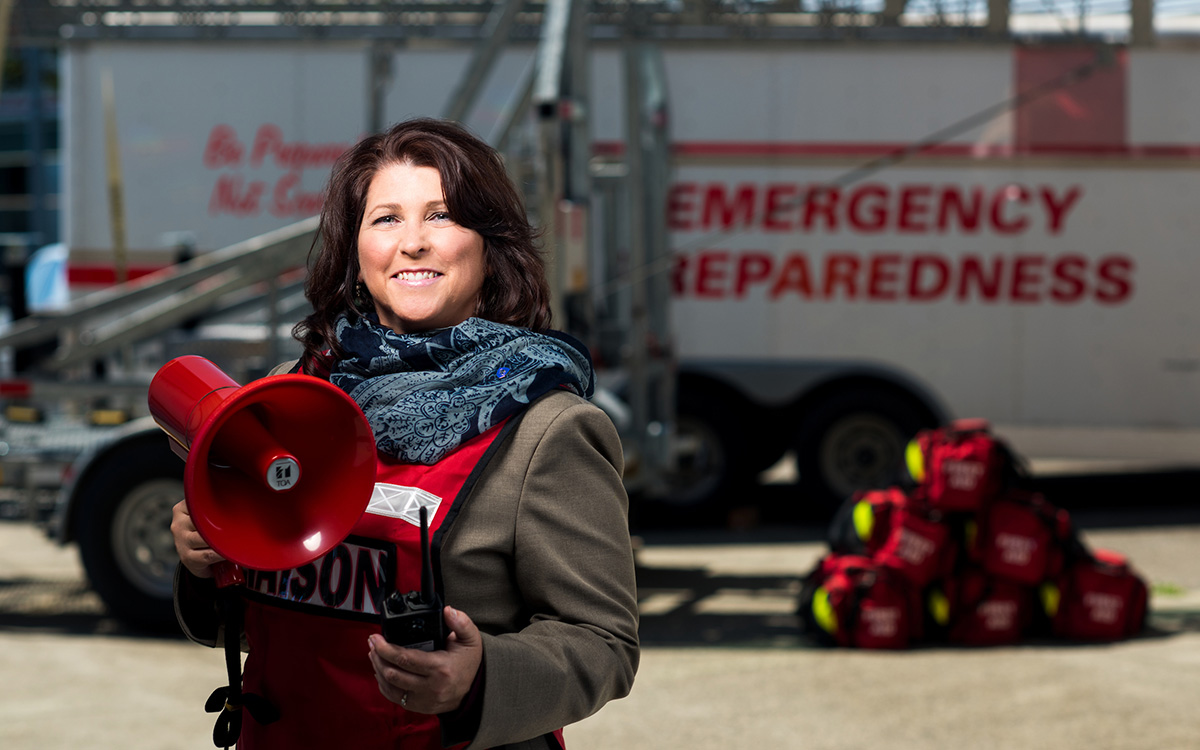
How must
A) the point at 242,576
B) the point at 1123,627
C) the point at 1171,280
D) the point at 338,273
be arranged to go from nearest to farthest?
1. the point at 242,576
2. the point at 338,273
3. the point at 1123,627
4. the point at 1171,280

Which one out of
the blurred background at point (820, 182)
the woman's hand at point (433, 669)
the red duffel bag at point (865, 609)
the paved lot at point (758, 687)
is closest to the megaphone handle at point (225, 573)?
the woman's hand at point (433, 669)

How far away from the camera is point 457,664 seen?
4.21 ft

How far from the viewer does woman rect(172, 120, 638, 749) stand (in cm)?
142

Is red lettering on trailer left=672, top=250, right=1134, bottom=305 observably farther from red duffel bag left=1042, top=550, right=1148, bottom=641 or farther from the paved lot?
red duffel bag left=1042, top=550, right=1148, bottom=641

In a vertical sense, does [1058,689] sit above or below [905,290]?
below

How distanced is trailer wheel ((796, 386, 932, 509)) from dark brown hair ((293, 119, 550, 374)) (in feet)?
24.7

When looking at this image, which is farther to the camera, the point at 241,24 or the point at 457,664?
the point at 241,24

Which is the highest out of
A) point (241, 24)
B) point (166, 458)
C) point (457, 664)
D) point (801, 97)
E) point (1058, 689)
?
point (241, 24)

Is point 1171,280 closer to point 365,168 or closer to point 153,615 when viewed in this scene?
point 153,615

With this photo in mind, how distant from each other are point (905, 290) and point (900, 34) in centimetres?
176

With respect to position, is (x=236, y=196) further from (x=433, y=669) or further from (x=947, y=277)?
(x=433, y=669)

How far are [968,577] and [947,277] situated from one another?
3810mm

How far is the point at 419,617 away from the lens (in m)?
1.25

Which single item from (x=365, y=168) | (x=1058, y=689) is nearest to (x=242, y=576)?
(x=365, y=168)
